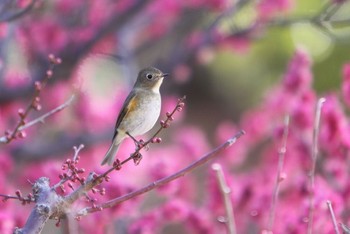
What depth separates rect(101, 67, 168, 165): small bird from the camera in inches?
109

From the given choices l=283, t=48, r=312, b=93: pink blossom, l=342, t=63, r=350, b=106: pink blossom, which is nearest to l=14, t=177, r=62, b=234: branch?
l=342, t=63, r=350, b=106: pink blossom

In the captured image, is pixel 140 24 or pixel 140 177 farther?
pixel 140 177

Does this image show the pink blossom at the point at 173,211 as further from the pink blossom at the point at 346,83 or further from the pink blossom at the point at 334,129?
the pink blossom at the point at 346,83

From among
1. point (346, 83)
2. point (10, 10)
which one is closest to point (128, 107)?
point (10, 10)

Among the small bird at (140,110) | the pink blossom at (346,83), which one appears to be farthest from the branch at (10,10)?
the pink blossom at (346,83)

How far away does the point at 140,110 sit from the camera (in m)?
2.79

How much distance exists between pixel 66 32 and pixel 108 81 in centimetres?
459

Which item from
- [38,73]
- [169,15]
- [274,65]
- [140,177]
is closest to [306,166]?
[38,73]

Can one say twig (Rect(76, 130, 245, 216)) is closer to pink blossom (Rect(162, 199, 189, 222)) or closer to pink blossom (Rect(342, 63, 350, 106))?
pink blossom (Rect(162, 199, 189, 222))

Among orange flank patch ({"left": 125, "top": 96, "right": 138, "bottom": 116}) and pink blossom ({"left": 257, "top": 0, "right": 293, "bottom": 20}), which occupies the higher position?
pink blossom ({"left": 257, "top": 0, "right": 293, "bottom": 20})

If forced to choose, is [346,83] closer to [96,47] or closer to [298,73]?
[298,73]

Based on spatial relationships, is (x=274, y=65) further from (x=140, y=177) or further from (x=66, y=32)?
(x=66, y=32)

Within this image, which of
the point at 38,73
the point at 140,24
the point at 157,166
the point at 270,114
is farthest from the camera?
the point at 140,24

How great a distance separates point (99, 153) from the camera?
577 centimetres
